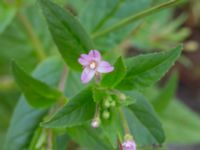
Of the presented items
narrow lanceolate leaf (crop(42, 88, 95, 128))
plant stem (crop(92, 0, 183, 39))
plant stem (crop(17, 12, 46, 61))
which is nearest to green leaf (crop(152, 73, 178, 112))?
plant stem (crop(92, 0, 183, 39))

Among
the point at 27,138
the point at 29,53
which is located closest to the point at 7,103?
the point at 29,53

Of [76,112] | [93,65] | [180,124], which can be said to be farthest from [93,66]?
[180,124]

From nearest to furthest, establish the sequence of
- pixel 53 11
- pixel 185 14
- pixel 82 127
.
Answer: pixel 53 11 → pixel 82 127 → pixel 185 14

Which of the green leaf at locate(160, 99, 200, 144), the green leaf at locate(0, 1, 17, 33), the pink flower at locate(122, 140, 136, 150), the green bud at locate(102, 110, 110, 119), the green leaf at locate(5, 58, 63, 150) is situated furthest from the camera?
the green leaf at locate(160, 99, 200, 144)

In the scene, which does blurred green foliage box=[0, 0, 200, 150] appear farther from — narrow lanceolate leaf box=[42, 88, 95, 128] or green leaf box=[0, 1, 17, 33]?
narrow lanceolate leaf box=[42, 88, 95, 128]

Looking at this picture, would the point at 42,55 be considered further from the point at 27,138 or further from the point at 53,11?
the point at 53,11

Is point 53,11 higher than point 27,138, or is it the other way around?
point 53,11

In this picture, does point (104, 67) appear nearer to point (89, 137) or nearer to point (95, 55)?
point (95, 55)
